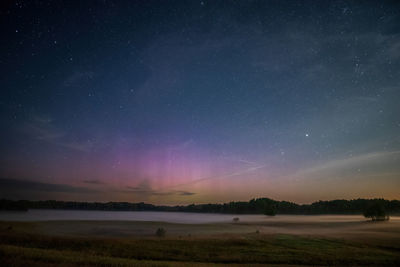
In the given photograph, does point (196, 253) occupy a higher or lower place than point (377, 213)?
higher

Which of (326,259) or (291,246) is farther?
(291,246)

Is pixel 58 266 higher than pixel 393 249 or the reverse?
higher

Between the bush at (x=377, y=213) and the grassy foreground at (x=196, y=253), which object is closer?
the grassy foreground at (x=196, y=253)

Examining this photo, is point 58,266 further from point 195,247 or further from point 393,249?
point 393,249

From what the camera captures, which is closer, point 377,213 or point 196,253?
point 196,253

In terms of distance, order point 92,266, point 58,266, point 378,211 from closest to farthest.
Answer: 1. point 58,266
2. point 92,266
3. point 378,211

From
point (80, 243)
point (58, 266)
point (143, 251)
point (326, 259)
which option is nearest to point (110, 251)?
point (143, 251)

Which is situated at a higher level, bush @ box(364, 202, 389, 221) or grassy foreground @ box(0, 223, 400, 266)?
grassy foreground @ box(0, 223, 400, 266)

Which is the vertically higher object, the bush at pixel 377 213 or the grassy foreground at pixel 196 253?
the grassy foreground at pixel 196 253

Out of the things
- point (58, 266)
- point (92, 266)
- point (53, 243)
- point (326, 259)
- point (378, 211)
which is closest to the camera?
point (58, 266)

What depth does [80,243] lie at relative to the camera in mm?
37469

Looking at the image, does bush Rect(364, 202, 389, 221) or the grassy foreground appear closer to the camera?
the grassy foreground

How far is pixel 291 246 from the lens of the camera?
3988cm

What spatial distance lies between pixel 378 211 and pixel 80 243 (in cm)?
14405
